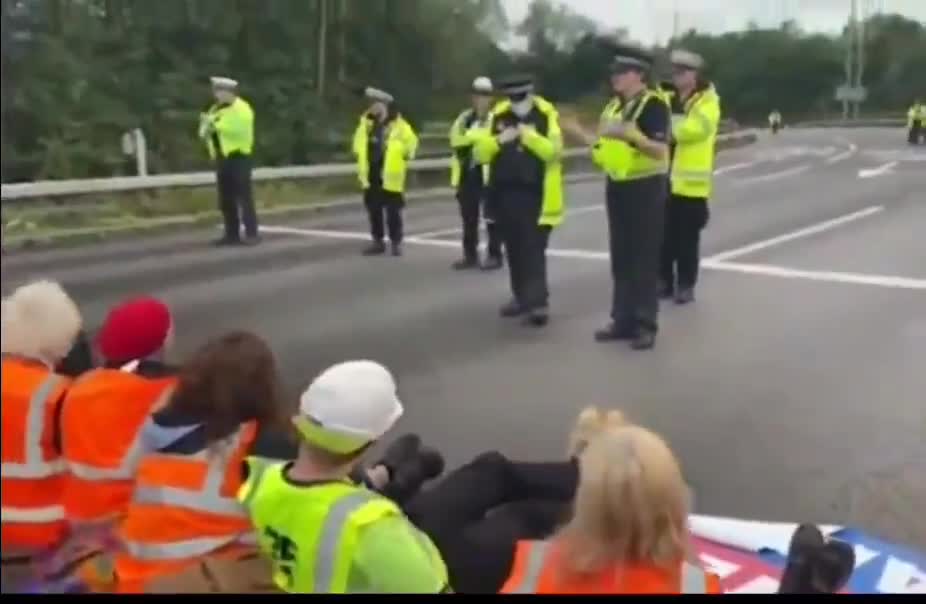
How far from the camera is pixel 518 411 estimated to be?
302cm

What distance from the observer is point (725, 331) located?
295 centimetres

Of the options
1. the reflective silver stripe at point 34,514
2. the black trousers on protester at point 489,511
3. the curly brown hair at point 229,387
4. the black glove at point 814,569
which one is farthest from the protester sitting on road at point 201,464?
the black glove at point 814,569

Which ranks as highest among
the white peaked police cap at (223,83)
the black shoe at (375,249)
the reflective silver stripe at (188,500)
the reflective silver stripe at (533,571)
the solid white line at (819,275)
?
the white peaked police cap at (223,83)

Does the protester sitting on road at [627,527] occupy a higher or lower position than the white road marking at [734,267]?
lower

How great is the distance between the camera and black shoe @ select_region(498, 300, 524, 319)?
9.85 feet

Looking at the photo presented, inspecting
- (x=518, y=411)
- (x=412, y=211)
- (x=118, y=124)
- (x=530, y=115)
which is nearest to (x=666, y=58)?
(x=530, y=115)

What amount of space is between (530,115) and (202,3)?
64 centimetres

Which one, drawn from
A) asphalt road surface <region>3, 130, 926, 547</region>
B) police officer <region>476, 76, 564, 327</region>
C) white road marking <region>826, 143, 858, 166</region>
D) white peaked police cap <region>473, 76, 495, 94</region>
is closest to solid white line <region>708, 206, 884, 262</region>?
asphalt road surface <region>3, 130, 926, 547</region>

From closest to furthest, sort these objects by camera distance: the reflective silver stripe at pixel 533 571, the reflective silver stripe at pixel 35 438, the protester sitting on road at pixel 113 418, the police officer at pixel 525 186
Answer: the reflective silver stripe at pixel 533 571
the reflective silver stripe at pixel 35 438
the protester sitting on road at pixel 113 418
the police officer at pixel 525 186

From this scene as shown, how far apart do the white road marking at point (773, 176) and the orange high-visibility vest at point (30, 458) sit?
4.48 ft

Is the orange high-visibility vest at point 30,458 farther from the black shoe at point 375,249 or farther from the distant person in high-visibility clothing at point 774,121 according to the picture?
the distant person in high-visibility clothing at point 774,121

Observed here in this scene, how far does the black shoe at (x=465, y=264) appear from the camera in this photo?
2.95 metres

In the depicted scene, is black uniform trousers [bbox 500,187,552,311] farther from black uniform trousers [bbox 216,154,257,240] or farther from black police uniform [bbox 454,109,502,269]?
black uniform trousers [bbox 216,154,257,240]

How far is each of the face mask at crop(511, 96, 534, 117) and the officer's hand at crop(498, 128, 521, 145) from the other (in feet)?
0.18
